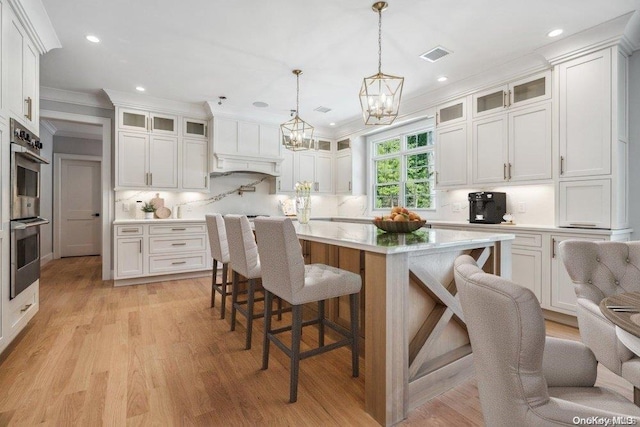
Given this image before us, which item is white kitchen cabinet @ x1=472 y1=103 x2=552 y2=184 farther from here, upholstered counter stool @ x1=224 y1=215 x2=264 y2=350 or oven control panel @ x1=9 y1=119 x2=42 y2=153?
oven control panel @ x1=9 y1=119 x2=42 y2=153

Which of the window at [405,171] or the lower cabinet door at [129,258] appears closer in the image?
the lower cabinet door at [129,258]

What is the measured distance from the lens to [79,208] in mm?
6930

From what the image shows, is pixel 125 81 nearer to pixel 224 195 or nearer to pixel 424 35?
pixel 224 195

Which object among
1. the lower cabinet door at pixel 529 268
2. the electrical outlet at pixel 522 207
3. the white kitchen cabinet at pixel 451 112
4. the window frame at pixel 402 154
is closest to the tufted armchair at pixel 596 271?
the lower cabinet door at pixel 529 268

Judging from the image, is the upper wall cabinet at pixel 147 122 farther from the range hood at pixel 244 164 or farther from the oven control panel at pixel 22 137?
the oven control panel at pixel 22 137

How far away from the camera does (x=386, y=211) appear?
584cm

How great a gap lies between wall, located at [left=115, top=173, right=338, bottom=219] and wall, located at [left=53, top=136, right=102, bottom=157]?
3.16 metres

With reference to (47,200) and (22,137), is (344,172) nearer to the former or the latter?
(22,137)

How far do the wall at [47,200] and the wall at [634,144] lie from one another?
340 inches

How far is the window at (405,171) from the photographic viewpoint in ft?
16.7

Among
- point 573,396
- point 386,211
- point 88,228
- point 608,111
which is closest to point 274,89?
point 386,211

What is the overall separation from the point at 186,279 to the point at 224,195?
1554mm

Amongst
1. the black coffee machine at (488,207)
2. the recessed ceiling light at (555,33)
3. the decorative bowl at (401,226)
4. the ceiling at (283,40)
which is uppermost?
the ceiling at (283,40)

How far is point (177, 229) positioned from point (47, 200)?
375 centimetres
